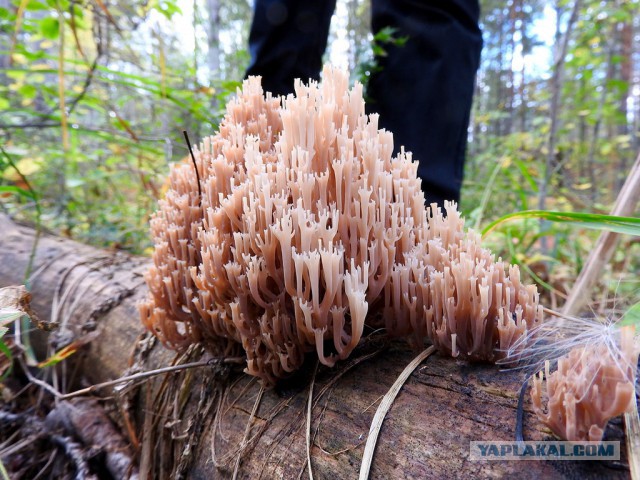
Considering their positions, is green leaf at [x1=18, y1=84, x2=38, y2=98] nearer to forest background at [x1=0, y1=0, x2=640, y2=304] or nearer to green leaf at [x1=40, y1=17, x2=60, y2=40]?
forest background at [x1=0, y1=0, x2=640, y2=304]

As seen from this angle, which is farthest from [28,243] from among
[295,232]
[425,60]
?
[425,60]

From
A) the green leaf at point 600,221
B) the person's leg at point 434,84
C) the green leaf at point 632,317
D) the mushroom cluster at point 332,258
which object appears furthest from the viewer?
the person's leg at point 434,84

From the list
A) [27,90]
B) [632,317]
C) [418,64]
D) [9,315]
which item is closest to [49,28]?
[27,90]

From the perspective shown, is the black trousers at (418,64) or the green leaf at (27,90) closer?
the black trousers at (418,64)

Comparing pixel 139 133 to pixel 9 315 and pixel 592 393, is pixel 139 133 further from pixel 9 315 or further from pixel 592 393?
pixel 592 393

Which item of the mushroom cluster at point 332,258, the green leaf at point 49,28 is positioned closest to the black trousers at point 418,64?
the mushroom cluster at point 332,258

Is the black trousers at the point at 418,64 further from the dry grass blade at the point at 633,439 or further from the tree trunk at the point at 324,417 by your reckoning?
the dry grass blade at the point at 633,439

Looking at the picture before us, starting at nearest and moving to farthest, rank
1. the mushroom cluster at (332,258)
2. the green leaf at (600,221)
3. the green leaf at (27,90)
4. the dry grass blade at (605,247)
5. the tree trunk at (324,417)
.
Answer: the tree trunk at (324,417), the mushroom cluster at (332,258), the green leaf at (600,221), the dry grass blade at (605,247), the green leaf at (27,90)

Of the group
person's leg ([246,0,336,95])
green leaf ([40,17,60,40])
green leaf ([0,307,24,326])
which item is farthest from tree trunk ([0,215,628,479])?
green leaf ([40,17,60,40])
